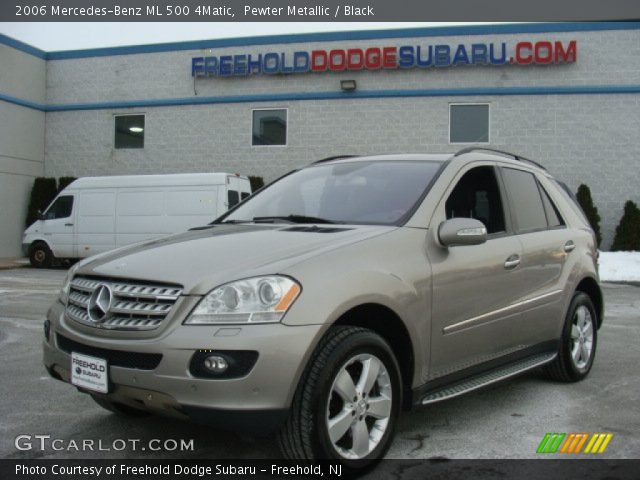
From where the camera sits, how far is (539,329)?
459 cm

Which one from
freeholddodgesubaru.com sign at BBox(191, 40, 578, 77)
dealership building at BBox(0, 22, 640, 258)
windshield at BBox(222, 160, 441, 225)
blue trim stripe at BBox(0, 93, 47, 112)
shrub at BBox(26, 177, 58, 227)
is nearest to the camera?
windshield at BBox(222, 160, 441, 225)

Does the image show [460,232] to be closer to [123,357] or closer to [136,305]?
[136,305]

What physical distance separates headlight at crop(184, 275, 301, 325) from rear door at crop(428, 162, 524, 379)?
1.00 m

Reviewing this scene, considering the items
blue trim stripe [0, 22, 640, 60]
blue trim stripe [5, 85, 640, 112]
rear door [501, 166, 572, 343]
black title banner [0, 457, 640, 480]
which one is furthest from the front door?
black title banner [0, 457, 640, 480]

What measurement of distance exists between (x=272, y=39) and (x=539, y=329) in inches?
645

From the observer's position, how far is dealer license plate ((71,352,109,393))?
3064mm

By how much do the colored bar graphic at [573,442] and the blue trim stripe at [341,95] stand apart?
601 inches

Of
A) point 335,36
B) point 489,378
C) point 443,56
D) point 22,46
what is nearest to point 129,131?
point 22,46

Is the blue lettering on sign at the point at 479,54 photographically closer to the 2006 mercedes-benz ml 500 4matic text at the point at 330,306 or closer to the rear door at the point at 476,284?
the 2006 mercedes-benz ml 500 4matic text at the point at 330,306

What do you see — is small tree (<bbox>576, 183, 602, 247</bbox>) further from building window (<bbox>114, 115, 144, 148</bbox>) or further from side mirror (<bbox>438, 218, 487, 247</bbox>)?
side mirror (<bbox>438, 218, 487, 247</bbox>)

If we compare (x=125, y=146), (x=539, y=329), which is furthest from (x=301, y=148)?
(x=539, y=329)

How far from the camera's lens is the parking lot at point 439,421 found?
357 centimetres

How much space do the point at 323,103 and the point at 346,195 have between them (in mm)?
15234

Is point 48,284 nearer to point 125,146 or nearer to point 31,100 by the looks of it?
point 125,146
